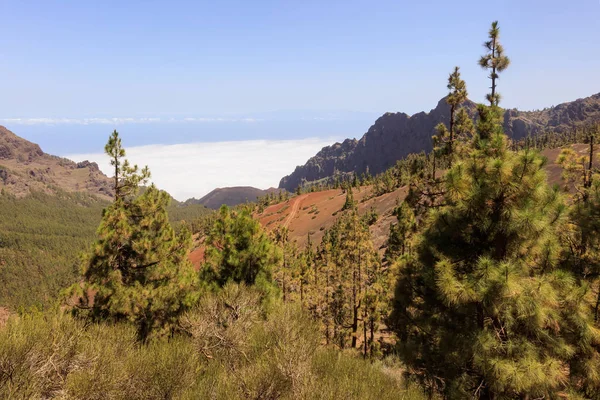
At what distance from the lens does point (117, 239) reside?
45.0 feet

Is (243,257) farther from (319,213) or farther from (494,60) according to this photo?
(319,213)

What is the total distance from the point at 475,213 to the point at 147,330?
13.2m

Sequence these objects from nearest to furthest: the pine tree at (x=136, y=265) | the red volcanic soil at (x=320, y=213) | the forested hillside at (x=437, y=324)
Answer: the forested hillside at (x=437, y=324)
the pine tree at (x=136, y=265)
the red volcanic soil at (x=320, y=213)

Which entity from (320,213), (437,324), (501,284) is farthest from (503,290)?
(320,213)

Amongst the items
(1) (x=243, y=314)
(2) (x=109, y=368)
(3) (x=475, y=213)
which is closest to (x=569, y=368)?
(3) (x=475, y=213)

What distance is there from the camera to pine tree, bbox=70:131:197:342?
1334 centimetres

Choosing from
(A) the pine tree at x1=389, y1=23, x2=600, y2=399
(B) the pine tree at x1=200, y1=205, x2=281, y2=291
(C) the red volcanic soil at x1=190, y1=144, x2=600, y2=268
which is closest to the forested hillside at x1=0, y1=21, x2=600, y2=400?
(A) the pine tree at x1=389, y1=23, x2=600, y2=399

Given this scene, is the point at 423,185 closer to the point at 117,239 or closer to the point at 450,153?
the point at 450,153

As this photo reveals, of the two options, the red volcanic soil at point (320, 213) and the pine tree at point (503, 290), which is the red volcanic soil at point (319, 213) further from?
the pine tree at point (503, 290)

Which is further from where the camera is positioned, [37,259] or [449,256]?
[37,259]

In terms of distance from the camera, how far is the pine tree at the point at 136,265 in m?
13.3

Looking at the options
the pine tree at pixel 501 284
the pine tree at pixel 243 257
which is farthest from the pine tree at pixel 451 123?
the pine tree at pixel 243 257

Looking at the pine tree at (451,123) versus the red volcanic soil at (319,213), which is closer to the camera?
the pine tree at (451,123)

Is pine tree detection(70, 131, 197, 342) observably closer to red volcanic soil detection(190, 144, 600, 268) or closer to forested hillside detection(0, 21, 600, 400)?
forested hillside detection(0, 21, 600, 400)
